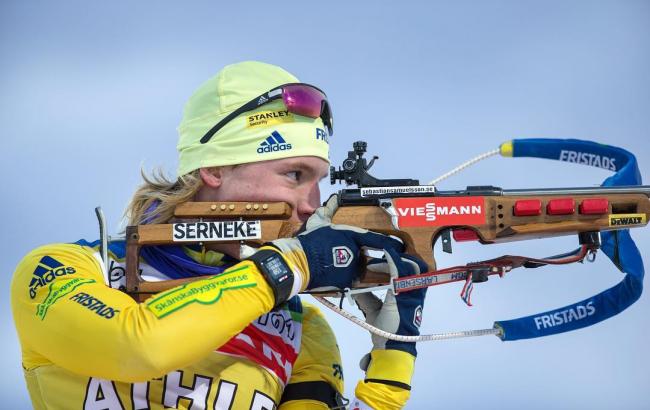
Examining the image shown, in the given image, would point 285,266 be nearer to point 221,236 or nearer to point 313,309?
point 221,236

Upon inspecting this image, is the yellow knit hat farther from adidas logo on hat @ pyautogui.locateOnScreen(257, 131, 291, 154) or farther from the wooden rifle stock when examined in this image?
the wooden rifle stock

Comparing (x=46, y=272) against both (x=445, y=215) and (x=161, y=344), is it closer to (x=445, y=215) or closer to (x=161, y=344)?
(x=161, y=344)

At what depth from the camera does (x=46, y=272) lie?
2520mm

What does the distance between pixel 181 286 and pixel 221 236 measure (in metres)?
0.38

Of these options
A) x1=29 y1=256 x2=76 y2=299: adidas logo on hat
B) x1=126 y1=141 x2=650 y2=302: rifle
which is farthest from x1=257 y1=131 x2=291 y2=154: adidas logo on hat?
x1=29 y1=256 x2=76 y2=299: adidas logo on hat

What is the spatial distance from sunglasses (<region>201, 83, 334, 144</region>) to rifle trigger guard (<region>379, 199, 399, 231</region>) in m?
0.57

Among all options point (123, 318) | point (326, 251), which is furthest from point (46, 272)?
point (326, 251)

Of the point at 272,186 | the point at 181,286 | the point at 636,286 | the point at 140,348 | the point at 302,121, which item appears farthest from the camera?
the point at 636,286

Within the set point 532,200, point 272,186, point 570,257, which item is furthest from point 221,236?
point 570,257

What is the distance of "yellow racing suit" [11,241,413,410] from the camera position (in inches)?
90.0

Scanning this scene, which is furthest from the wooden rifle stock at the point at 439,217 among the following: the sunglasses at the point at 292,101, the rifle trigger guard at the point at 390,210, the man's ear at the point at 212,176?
the sunglasses at the point at 292,101

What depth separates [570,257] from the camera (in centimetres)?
340

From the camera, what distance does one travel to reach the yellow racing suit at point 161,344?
229 cm

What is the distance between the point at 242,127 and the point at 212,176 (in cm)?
27
